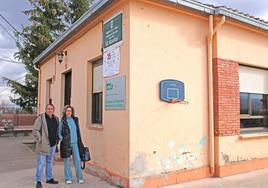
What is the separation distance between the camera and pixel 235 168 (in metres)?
7.47

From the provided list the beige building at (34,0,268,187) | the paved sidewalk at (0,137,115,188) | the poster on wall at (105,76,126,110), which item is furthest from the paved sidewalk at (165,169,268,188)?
the poster on wall at (105,76,126,110)

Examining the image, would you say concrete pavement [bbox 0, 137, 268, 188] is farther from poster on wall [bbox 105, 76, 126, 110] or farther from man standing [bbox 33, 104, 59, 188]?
poster on wall [bbox 105, 76, 126, 110]

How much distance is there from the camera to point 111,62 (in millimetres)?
6770

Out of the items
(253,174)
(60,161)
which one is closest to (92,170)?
(60,161)

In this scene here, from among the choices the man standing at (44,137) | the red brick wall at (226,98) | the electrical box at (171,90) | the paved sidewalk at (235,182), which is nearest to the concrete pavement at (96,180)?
the paved sidewalk at (235,182)

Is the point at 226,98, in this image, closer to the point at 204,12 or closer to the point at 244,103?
the point at 244,103

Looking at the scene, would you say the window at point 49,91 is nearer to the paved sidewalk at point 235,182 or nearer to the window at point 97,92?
the window at point 97,92

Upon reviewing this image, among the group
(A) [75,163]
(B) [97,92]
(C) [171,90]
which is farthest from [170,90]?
(A) [75,163]

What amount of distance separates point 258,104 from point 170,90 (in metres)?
3.56

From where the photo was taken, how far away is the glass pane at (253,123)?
8153 millimetres

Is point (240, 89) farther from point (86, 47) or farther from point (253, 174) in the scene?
point (86, 47)

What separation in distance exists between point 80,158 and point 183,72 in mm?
3071

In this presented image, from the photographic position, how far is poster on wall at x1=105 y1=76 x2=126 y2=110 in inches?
246

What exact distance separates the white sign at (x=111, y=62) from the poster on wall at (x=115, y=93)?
18cm
